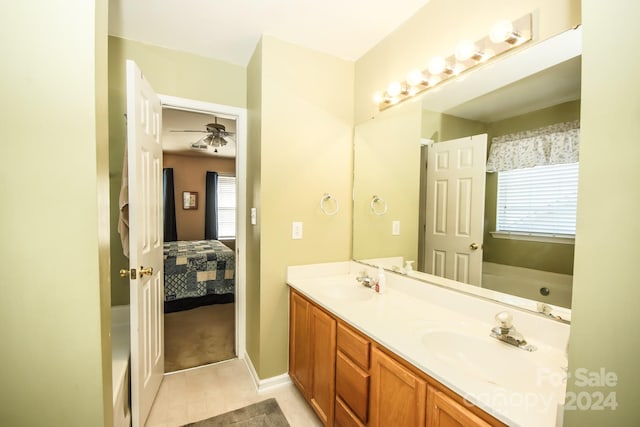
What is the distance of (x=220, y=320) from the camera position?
314 centimetres

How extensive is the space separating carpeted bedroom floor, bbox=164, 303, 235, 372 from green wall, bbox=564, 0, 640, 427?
2532 mm

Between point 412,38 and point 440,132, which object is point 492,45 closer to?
point 440,132

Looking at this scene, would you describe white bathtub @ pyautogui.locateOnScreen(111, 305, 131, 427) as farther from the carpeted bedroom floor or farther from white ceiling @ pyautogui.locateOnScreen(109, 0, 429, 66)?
white ceiling @ pyautogui.locateOnScreen(109, 0, 429, 66)

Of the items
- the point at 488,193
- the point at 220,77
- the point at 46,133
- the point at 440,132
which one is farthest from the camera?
the point at 220,77

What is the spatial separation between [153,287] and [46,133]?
4.44 feet

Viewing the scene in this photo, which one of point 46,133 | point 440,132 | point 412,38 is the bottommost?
point 46,133

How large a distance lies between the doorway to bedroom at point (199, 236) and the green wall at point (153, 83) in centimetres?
16

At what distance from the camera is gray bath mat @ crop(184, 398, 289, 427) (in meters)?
1.65

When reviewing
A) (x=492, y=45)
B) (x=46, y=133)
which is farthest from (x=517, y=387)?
(x=46, y=133)

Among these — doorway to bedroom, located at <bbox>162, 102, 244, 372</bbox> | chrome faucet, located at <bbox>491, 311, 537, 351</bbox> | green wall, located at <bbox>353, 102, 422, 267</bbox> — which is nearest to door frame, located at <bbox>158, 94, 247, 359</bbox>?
doorway to bedroom, located at <bbox>162, 102, 244, 372</bbox>

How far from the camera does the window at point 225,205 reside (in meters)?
6.12

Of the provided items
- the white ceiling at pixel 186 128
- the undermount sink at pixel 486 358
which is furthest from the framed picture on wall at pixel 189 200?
the undermount sink at pixel 486 358

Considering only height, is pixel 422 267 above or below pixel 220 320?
above

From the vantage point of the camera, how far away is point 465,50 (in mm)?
1308
